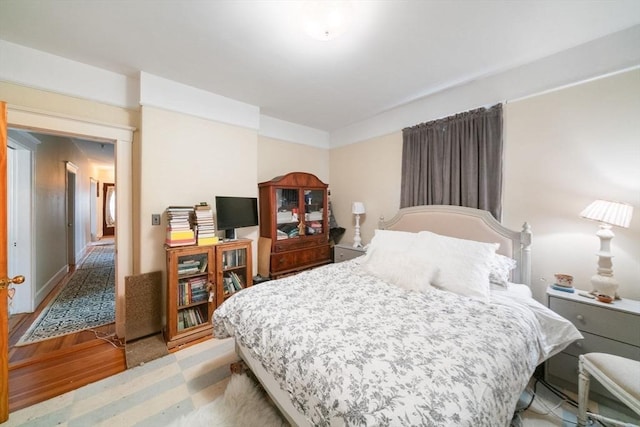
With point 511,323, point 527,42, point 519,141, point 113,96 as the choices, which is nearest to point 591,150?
point 519,141

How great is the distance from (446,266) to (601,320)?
100cm

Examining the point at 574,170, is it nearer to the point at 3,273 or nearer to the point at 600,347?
the point at 600,347

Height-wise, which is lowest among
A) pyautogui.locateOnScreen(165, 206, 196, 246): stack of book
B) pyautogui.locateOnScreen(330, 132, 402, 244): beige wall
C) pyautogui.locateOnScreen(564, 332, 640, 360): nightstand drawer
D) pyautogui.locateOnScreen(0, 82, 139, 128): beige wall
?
pyautogui.locateOnScreen(564, 332, 640, 360): nightstand drawer

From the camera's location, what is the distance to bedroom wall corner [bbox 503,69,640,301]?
172 centimetres

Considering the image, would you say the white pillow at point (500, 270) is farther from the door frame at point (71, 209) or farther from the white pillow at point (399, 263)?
the door frame at point (71, 209)

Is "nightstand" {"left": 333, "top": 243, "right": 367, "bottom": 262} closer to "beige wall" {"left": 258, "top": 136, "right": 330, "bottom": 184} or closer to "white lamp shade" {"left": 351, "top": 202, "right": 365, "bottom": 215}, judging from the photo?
"white lamp shade" {"left": 351, "top": 202, "right": 365, "bottom": 215}

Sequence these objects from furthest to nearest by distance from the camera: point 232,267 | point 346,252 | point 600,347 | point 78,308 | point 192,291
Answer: point 346,252
point 78,308
point 232,267
point 192,291
point 600,347

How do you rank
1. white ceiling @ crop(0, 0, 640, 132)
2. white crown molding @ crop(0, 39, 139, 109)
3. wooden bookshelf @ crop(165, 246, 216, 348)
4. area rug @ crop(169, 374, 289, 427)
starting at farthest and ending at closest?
wooden bookshelf @ crop(165, 246, 216, 348)
white crown molding @ crop(0, 39, 139, 109)
white ceiling @ crop(0, 0, 640, 132)
area rug @ crop(169, 374, 289, 427)

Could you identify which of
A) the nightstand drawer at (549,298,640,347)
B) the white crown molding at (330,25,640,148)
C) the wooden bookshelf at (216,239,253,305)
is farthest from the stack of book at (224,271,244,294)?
the nightstand drawer at (549,298,640,347)

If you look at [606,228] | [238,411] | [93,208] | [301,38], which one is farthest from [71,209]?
[606,228]

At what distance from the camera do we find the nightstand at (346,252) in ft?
10.5

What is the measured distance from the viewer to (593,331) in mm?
1606

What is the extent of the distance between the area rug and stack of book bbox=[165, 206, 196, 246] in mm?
1354

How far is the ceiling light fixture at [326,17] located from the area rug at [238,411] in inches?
99.7
